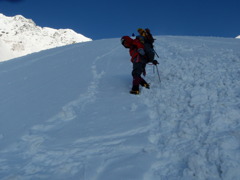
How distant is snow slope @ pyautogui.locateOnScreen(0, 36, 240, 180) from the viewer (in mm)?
3234

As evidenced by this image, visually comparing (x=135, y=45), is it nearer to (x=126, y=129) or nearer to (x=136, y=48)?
(x=136, y=48)

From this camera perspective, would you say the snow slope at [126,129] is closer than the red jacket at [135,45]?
Yes

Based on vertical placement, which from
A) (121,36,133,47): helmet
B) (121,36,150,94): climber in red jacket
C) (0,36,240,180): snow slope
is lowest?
(0,36,240,180): snow slope

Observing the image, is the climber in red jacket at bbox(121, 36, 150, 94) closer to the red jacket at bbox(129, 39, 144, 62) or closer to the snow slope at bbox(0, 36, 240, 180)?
the red jacket at bbox(129, 39, 144, 62)

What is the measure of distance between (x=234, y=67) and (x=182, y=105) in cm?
358

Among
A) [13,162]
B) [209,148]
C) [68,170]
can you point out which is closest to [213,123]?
[209,148]

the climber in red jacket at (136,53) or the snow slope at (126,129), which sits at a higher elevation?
the climber in red jacket at (136,53)

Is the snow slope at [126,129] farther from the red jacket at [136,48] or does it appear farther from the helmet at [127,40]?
the helmet at [127,40]

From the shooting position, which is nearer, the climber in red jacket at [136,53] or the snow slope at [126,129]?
the snow slope at [126,129]

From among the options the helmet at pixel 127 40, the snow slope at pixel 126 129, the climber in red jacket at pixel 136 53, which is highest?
the helmet at pixel 127 40

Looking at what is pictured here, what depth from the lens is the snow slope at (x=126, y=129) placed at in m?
3.23

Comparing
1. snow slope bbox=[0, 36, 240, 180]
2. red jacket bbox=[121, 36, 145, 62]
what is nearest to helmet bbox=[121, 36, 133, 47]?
red jacket bbox=[121, 36, 145, 62]

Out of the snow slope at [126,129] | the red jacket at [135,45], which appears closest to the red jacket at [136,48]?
the red jacket at [135,45]

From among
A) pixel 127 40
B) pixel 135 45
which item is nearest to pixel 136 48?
pixel 135 45
